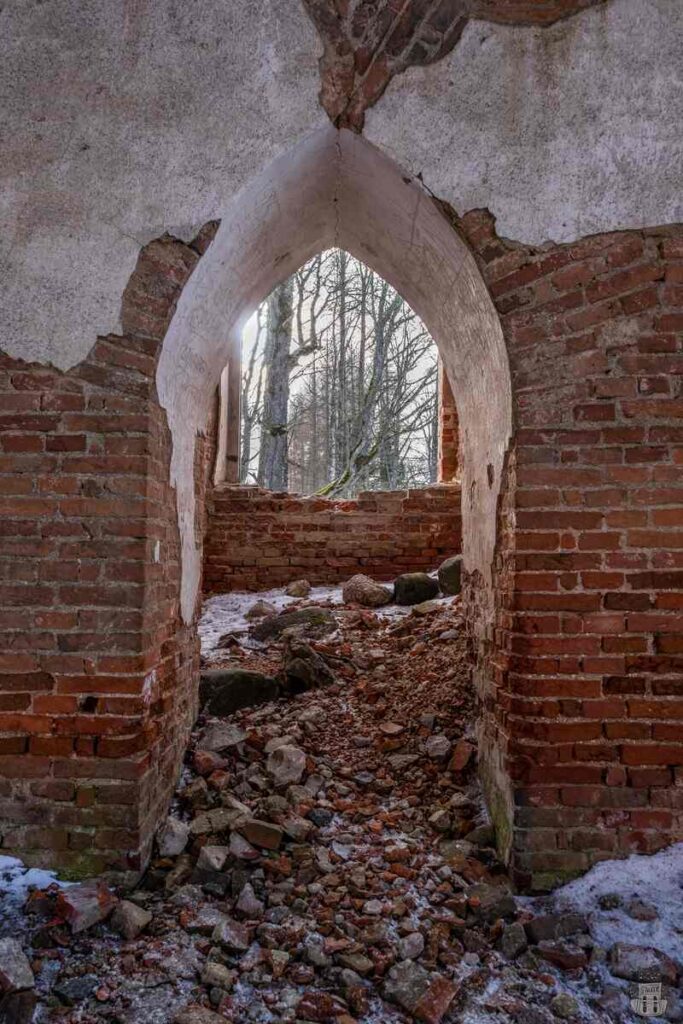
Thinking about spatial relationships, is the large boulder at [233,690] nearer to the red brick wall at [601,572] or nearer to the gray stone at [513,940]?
the red brick wall at [601,572]

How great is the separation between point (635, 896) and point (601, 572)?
117cm

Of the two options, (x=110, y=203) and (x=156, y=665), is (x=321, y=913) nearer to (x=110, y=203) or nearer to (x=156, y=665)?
(x=156, y=665)

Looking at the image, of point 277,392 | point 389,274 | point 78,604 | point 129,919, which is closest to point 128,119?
point 389,274

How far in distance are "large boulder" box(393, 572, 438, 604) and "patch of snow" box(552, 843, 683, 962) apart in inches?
131

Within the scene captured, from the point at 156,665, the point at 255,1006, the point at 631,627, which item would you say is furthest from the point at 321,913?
the point at 631,627

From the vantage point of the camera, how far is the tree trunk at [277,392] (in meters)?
11.5

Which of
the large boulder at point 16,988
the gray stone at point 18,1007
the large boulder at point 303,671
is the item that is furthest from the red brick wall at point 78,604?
the large boulder at point 303,671

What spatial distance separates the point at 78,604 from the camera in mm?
2525

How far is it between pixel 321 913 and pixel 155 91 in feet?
10.8

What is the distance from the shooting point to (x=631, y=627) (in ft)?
8.16

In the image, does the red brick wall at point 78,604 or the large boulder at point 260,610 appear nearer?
the red brick wall at point 78,604

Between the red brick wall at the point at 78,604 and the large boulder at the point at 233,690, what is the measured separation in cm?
124

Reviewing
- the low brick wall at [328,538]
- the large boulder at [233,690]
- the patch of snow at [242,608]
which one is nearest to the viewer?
the large boulder at [233,690]

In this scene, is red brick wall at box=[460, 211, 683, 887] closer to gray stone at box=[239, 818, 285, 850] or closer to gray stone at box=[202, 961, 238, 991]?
gray stone at box=[239, 818, 285, 850]
